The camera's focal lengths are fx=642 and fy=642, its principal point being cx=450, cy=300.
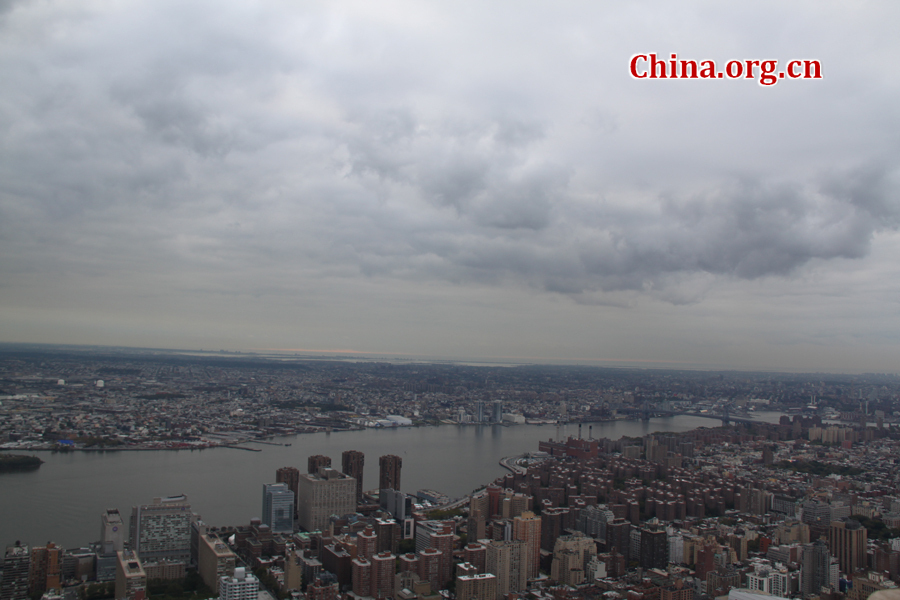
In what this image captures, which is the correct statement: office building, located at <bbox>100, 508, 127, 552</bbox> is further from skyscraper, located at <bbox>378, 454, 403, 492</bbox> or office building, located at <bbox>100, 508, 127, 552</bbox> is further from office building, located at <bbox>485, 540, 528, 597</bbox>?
skyscraper, located at <bbox>378, 454, 403, 492</bbox>

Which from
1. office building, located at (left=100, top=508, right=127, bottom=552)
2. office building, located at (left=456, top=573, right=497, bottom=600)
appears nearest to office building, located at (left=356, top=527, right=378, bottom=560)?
office building, located at (left=456, top=573, right=497, bottom=600)

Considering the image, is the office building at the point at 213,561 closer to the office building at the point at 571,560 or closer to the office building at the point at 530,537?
the office building at the point at 530,537

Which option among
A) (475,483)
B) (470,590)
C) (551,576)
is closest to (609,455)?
(475,483)

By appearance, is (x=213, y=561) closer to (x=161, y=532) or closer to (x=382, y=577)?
(x=161, y=532)

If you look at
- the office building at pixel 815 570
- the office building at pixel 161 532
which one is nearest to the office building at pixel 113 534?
the office building at pixel 161 532

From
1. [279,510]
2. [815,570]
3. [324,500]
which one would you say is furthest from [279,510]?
[815,570]

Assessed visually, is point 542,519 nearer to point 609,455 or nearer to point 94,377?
point 609,455

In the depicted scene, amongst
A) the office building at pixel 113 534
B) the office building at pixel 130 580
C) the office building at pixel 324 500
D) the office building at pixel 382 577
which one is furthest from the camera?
the office building at pixel 324 500
